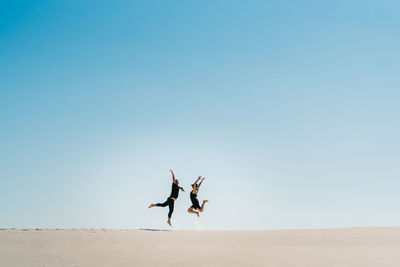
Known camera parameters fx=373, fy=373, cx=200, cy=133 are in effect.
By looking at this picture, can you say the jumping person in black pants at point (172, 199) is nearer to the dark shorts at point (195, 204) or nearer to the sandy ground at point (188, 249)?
the dark shorts at point (195, 204)

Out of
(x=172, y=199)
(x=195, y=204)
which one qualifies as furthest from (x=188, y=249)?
(x=195, y=204)

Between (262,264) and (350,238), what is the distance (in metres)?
5.42

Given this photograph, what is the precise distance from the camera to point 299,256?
1023 centimetres

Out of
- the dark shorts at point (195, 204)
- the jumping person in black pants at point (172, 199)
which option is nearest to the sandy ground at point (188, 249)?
the jumping person in black pants at point (172, 199)

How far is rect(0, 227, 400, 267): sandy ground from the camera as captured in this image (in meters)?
9.27

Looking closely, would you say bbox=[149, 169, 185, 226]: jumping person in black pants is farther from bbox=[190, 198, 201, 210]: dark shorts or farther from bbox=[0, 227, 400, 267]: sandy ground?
bbox=[0, 227, 400, 267]: sandy ground

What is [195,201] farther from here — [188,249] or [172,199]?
[188,249]

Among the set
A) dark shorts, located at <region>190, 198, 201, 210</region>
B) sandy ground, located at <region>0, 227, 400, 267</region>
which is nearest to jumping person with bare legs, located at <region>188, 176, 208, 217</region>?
dark shorts, located at <region>190, 198, 201, 210</region>

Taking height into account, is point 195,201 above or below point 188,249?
above

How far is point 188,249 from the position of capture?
1091 cm

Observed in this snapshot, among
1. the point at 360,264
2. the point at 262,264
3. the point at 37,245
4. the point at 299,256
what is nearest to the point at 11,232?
the point at 37,245

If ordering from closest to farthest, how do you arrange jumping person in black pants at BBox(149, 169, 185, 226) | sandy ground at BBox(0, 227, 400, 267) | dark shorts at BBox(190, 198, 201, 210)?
sandy ground at BBox(0, 227, 400, 267) < jumping person in black pants at BBox(149, 169, 185, 226) < dark shorts at BBox(190, 198, 201, 210)

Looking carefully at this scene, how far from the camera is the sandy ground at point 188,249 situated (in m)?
9.27

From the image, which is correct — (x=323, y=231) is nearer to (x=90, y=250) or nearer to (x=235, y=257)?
(x=235, y=257)
